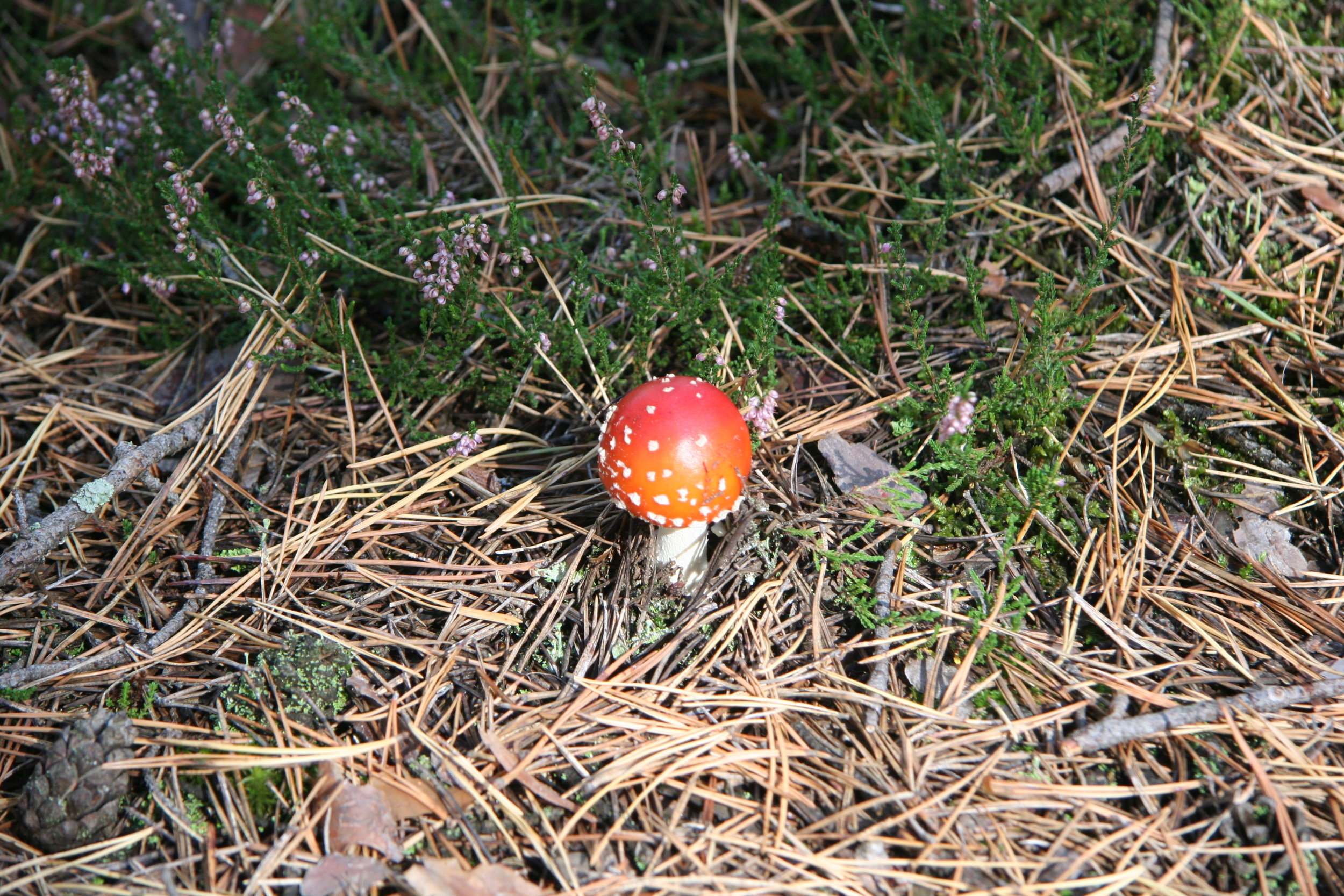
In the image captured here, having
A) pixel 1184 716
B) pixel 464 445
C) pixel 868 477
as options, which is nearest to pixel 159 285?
pixel 464 445

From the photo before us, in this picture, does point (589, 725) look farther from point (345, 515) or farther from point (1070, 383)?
point (1070, 383)

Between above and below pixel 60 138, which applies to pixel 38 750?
below

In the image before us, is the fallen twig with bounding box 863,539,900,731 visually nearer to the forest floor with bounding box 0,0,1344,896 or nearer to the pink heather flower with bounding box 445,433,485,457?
the forest floor with bounding box 0,0,1344,896

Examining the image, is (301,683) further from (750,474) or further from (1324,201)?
(1324,201)

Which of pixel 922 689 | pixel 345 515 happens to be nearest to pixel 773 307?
pixel 922 689

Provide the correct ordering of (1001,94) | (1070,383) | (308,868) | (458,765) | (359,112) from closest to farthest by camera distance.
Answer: (308,868)
(458,765)
(1070,383)
(1001,94)
(359,112)

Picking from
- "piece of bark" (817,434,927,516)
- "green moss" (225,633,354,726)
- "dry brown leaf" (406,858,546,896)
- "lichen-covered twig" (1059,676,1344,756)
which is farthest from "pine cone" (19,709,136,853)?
"lichen-covered twig" (1059,676,1344,756)
